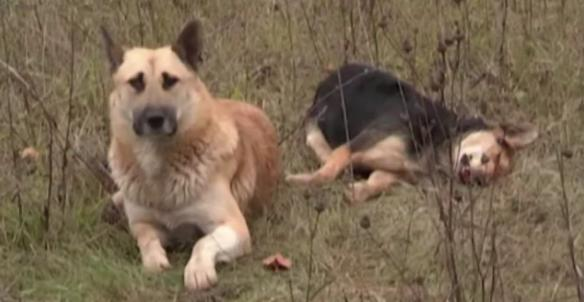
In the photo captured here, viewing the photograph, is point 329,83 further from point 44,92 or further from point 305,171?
point 44,92

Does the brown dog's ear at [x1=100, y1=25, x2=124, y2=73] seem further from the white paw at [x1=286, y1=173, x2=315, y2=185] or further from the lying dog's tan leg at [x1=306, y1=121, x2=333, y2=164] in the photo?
the lying dog's tan leg at [x1=306, y1=121, x2=333, y2=164]

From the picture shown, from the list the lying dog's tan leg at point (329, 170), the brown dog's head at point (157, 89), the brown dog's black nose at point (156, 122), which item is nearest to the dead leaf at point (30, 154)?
the brown dog's head at point (157, 89)

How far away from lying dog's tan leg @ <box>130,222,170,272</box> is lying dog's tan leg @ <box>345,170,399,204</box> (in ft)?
3.29

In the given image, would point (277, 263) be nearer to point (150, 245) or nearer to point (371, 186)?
point (150, 245)

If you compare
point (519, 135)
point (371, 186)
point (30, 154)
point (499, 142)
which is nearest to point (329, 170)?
point (371, 186)

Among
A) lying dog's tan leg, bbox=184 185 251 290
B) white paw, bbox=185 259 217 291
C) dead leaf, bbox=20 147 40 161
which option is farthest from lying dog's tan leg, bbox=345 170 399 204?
dead leaf, bbox=20 147 40 161

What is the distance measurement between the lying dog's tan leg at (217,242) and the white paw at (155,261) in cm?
11

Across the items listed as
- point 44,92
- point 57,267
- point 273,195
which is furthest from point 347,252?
point 44,92

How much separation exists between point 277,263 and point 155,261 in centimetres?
50

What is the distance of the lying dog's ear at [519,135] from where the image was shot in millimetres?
6660

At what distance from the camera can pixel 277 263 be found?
5.66 m

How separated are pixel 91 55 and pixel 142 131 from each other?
217 cm

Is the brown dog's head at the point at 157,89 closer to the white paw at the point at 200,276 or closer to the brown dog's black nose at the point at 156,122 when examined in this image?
the brown dog's black nose at the point at 156,122

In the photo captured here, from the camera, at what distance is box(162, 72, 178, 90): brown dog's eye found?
5820 mm
